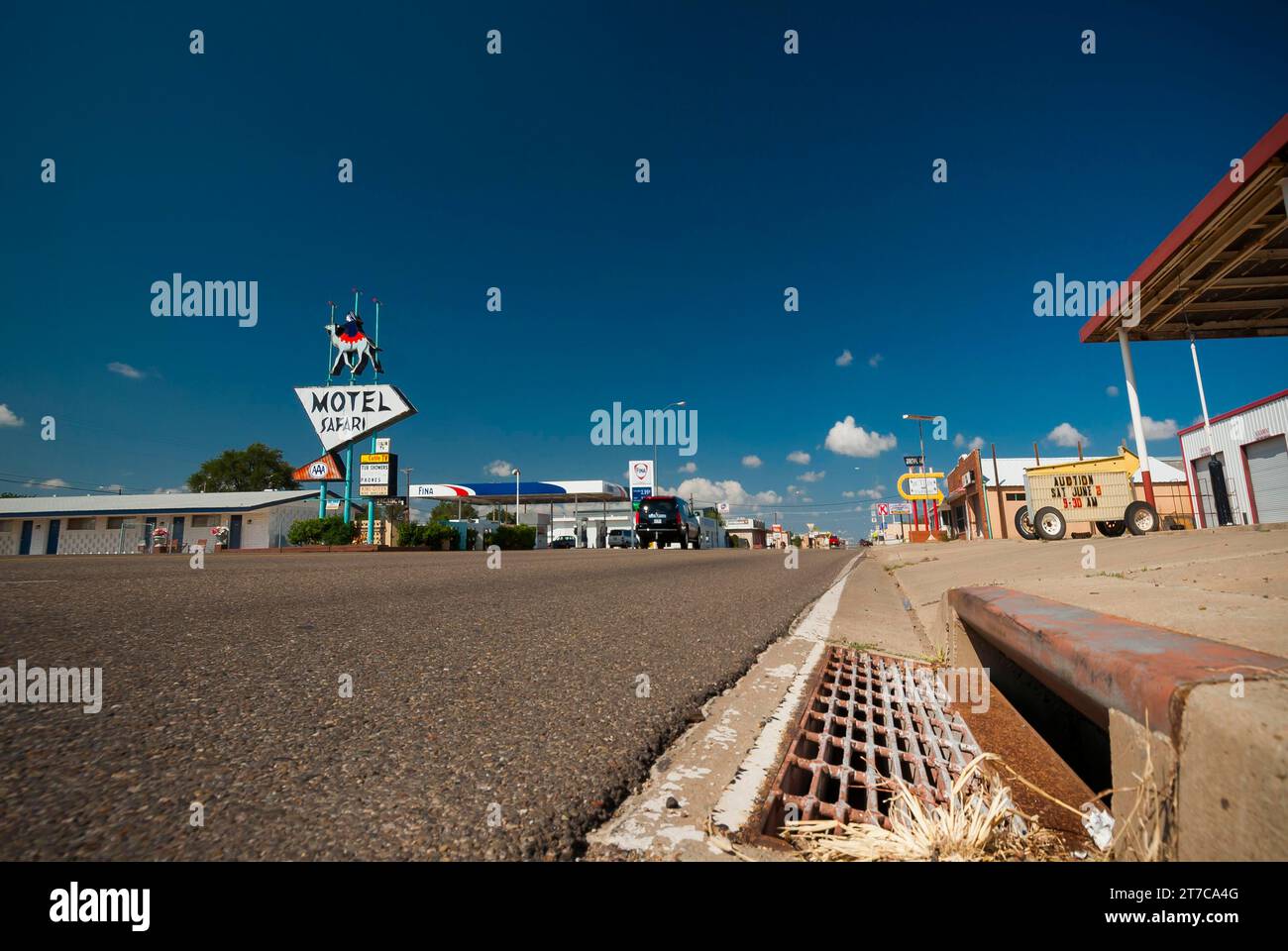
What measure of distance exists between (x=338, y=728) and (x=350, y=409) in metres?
40.0

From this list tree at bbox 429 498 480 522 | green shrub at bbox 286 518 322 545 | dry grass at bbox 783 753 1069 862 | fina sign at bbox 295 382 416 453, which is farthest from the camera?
tree at bbox 429 498 480 522

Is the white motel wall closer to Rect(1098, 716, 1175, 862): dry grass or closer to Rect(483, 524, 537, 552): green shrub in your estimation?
Rect(1098, 716, 1175, 862): dry grass

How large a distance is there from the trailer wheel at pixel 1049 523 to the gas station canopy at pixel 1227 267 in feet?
14.8

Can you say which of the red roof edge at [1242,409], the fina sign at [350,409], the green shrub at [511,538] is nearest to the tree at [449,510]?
the green shrub at [511,538]

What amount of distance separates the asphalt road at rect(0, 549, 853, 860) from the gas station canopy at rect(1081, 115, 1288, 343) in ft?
34.6

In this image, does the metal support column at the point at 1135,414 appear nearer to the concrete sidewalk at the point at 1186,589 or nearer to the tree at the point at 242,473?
the concrete sidewalk at the point at 1186,589

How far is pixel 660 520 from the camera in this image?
1121 inches

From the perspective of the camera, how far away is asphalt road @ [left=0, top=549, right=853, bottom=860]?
1.12 m

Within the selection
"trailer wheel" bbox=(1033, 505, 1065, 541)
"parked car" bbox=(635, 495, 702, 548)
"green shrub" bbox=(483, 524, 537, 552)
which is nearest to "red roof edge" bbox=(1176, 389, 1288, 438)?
"trailer wheel" bbox=(1033, 505, 1065, 541)

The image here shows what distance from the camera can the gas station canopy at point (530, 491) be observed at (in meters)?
72.3

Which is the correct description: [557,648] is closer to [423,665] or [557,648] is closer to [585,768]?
[423,665]

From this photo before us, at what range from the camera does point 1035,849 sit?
110 centimetres

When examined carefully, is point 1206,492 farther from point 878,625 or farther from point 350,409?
Answer: point 350,409

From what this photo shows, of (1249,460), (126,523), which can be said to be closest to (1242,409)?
(1249,460)
